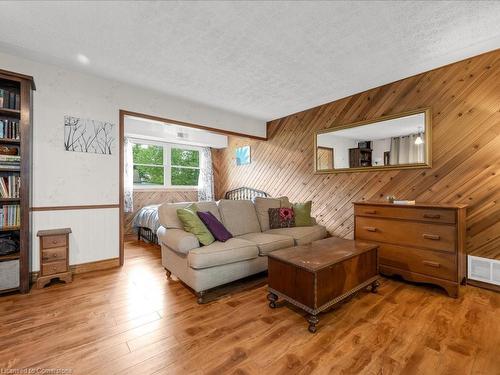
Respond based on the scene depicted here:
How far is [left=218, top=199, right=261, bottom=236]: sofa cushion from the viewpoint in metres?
3.16

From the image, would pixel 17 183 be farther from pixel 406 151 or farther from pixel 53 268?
pixel 406 151

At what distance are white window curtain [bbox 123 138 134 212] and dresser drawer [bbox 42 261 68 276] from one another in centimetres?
254

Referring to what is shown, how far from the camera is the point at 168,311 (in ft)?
6.82

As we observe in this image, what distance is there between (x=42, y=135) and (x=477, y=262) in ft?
16.7

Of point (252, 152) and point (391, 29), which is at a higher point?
point (391, 29)

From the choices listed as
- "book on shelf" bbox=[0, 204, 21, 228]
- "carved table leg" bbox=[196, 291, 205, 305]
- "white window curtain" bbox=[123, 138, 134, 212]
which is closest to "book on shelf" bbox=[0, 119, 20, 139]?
"book on shelf" bbox=[0, 204, 21, 228]

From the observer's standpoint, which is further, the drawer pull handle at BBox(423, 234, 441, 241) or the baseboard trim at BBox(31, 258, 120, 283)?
the baseboard trim at BBox(31, 258, 120, 283)

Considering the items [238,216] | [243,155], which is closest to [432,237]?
[238,216]

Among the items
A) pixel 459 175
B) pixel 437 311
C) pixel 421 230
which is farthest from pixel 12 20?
pixel 459 175

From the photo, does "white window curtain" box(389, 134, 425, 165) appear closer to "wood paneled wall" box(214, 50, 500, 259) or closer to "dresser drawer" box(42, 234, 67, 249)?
"wood paneled wall" box(214, 50, 500, 259)

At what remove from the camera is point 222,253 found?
92.5 inches

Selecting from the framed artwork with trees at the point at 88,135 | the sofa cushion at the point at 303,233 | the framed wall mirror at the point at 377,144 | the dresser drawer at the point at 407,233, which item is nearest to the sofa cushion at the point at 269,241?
the sofa cushion at the point at 303,233

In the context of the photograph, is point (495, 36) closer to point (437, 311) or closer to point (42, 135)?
point (437, 311)

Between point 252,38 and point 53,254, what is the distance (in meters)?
3.10
